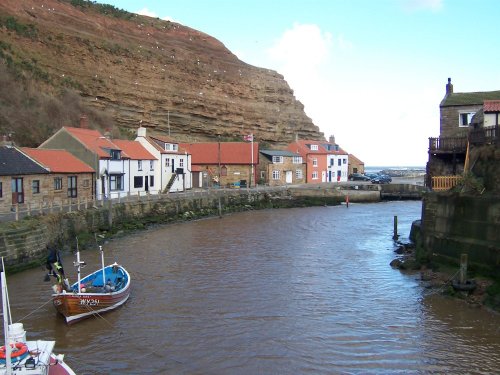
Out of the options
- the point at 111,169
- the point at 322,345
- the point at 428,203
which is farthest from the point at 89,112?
the point at 322,345

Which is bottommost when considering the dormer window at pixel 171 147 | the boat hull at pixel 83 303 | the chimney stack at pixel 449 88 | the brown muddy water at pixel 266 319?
the brown muddy water at pixel 266 319

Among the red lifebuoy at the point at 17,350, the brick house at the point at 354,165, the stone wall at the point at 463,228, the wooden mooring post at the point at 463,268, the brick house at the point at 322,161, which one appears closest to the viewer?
the red lifebuoy at the point at 17,350

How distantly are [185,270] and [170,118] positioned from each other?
194ft

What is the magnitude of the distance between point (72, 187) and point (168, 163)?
17902 mm

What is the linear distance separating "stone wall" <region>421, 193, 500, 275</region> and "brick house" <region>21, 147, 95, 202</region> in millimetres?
24623

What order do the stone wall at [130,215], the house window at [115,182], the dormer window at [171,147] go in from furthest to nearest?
1. the dormer window at [171,147]
2. the house window at [115,182]
3. the stone wall at [130,215]

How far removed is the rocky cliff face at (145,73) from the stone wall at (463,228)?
54.6 metres

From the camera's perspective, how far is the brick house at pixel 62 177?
35.0m

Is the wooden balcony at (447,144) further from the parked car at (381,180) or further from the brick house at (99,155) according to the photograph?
the parked car at (381,180)

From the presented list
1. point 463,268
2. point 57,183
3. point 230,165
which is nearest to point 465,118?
point 463,268

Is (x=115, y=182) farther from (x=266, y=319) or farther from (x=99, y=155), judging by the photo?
(x=266, y=319)

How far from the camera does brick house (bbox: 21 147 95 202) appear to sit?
35.0 metres

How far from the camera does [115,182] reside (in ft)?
146

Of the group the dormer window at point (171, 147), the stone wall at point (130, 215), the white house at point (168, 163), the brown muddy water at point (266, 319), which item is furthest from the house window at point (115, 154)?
the brown muddy water at point (266, 319)
